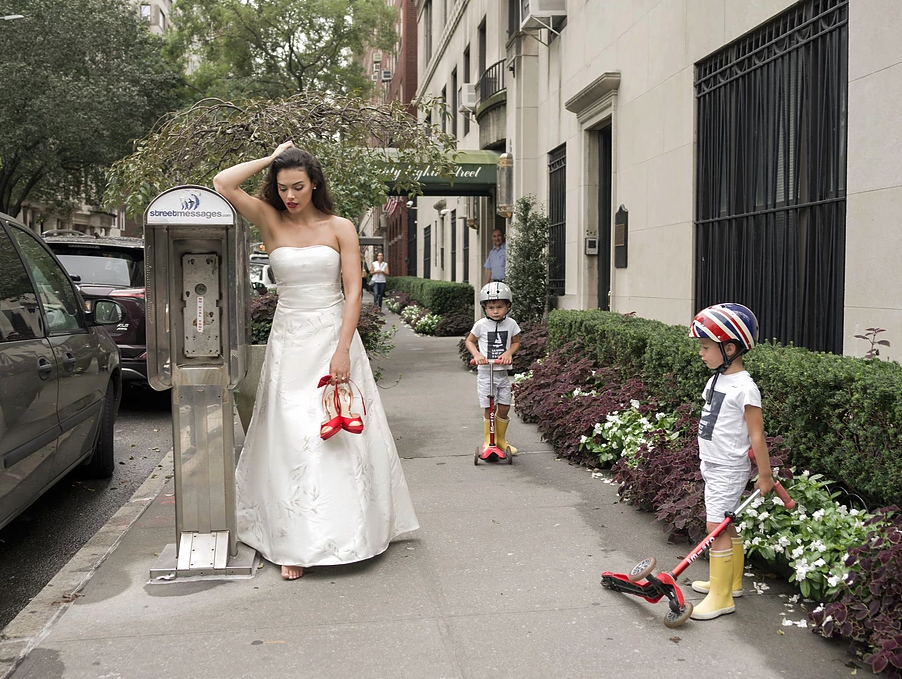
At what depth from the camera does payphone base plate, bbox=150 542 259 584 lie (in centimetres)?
436

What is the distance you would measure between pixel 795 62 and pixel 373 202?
5.27m

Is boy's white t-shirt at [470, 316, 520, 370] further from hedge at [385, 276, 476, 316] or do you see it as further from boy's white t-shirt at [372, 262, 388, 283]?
boy's white t-shirt at [372, 262, 388, 283]

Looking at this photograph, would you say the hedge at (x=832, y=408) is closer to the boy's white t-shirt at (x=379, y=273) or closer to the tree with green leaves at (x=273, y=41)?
the boy's white t-shirt at (x=379, y=273)

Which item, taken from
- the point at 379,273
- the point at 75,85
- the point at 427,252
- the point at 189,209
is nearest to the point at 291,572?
the point at 189,209

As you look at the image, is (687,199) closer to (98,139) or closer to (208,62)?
(98,139)

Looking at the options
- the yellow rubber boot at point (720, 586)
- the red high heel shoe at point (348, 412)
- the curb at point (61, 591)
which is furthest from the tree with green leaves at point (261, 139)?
the yellow rubber boot at point (720, 586)

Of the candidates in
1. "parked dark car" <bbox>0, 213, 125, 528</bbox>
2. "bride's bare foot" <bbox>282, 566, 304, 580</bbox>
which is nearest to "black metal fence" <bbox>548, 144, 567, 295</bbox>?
"parked dark car" <bbox>0, 213, 125, 528</bbox>

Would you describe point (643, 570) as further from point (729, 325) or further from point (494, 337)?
point (494, 337)

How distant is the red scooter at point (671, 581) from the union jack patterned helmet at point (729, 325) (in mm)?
637

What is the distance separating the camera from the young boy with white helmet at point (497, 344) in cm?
698

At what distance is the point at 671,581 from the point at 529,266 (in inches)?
386

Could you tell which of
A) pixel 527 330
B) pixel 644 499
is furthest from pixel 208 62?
pixel 644 499

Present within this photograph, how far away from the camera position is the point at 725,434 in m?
3.94

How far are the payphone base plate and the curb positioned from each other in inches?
13.7
